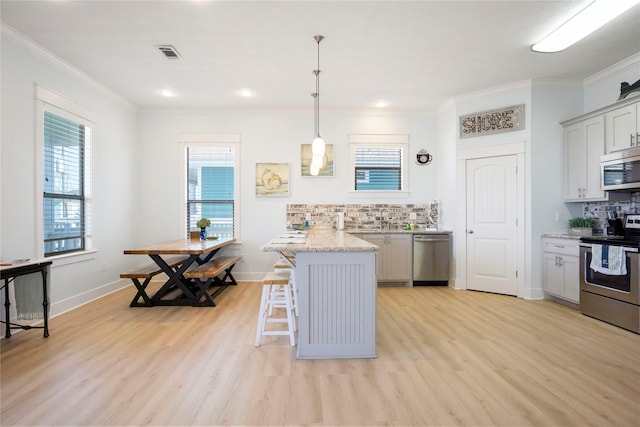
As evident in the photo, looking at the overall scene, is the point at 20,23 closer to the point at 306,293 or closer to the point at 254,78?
the point at 254,78

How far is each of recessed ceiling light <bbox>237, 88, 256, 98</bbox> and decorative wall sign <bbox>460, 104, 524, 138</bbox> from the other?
322 centimetres

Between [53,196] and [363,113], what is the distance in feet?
15.0

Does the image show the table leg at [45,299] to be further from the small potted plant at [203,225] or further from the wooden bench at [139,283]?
the small potted plant at [203,225]

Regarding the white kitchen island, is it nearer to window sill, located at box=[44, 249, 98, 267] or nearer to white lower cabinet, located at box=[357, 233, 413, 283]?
white lower cabinet, located at box=[357, 233, 413, 283]

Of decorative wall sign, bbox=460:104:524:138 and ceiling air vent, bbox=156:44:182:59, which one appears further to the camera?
decorative wall sign, bbox=460:104:524:138

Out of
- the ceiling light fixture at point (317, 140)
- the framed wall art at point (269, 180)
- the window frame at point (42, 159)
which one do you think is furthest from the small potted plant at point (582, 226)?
the window frame at point (42, 159)

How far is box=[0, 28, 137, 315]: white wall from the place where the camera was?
308 centimetres

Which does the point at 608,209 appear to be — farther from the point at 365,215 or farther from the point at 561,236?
the point at 365,215

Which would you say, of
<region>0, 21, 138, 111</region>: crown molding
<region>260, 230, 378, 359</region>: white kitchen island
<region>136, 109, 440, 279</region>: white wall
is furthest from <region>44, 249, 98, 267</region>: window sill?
<region>260, 230, 378, 359</region>: white kitchen island

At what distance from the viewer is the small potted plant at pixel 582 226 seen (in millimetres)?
3994

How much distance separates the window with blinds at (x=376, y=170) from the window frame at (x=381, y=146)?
0.06 metres

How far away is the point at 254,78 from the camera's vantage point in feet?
13.7

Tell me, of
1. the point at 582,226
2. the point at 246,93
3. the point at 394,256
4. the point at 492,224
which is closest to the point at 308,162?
the point at 246,93

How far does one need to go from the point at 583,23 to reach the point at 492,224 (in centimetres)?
256
